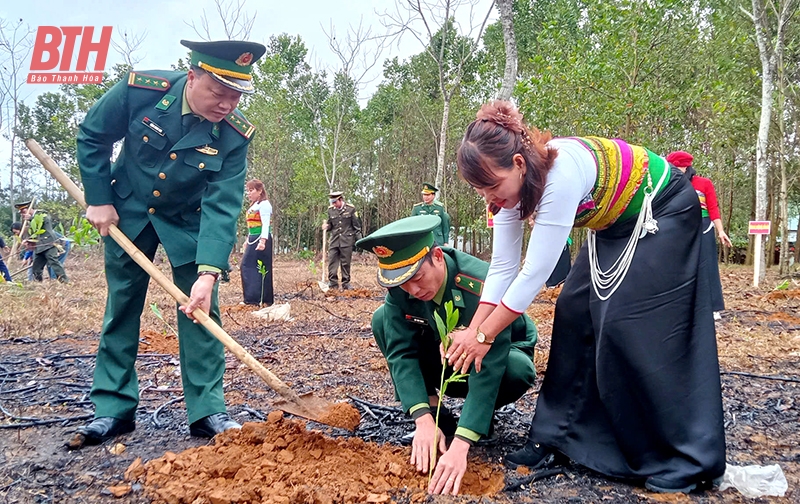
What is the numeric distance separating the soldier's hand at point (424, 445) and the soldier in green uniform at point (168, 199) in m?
0.90

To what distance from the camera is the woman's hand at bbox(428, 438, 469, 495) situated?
6.59ft

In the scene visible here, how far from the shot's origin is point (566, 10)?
16734 mm

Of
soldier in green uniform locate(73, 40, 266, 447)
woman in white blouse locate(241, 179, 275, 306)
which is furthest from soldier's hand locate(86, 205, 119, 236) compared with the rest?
woman in white blouse locate(241, 179, 275, 306)

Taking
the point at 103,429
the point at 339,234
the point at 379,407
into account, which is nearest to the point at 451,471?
the point at 379,407

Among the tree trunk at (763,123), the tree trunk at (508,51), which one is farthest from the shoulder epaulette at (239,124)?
the tree trunk at (763,123)

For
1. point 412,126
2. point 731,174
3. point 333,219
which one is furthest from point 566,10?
point 333,219

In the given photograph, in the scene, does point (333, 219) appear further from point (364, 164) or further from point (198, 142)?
point (364, 164)

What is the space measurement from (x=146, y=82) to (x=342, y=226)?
26.0ft

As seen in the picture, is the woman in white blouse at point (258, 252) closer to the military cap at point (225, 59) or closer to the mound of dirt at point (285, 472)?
the military cap at point (225, 59)

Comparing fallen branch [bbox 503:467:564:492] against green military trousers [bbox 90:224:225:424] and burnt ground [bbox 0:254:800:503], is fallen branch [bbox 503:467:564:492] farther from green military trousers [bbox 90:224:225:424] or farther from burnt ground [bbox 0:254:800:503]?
green military trousers [bbox 90:224:225:424]

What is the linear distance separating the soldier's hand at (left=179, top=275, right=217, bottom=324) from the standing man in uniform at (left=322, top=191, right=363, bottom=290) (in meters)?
7.91

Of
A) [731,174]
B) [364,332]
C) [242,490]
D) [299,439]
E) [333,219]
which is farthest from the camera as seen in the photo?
[731,174]

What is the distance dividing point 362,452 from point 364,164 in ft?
79.6

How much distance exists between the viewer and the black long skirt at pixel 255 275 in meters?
7.82
